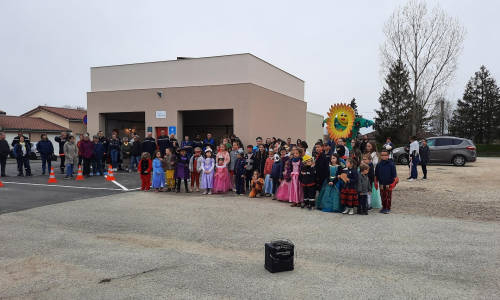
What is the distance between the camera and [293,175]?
359 inches

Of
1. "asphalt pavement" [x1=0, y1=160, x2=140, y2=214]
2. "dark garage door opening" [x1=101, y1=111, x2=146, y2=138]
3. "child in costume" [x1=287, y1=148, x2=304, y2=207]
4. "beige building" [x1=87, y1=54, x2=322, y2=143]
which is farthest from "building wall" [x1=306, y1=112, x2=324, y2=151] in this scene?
"child in costume" [x1=287, y1=148, x2=304, y2=207]

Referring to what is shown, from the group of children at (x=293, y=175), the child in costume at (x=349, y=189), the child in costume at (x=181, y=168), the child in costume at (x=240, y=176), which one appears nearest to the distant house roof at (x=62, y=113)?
the group of children at (x=293, y=175)

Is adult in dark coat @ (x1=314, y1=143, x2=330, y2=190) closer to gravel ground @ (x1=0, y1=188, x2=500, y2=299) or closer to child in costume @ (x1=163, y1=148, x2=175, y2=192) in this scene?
gravel ground @ (x1=0, y1=188, x2=500, y2=299)

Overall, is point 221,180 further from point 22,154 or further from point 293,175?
Result: point 22,154

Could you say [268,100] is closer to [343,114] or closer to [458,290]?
[343,114]

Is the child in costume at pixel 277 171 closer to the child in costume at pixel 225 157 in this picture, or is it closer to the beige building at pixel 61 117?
the child in costume at pixel 225 157

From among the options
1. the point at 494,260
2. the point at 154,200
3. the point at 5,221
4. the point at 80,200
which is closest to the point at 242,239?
the point at 494,260

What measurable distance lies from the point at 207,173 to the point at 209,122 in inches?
466

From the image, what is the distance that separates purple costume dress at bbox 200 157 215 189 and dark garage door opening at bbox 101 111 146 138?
414 inches

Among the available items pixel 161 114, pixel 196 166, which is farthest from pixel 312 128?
pixel 196 166

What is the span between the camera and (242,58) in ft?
54.6

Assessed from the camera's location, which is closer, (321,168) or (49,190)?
(321,168)

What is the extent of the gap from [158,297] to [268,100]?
618 inches

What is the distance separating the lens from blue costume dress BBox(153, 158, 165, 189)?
432 inches
